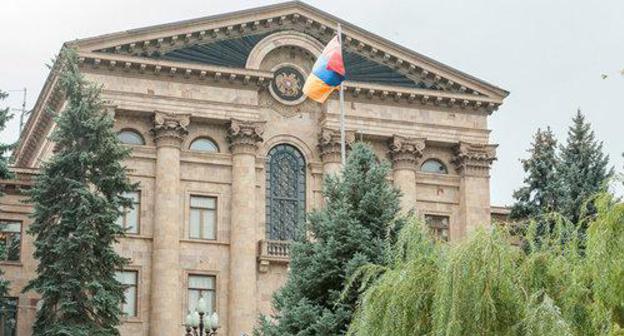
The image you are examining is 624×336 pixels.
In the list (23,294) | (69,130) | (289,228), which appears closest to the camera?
(69,130)

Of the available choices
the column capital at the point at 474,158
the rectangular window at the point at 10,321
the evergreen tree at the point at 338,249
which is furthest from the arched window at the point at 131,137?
the evergreen tree at the point at 338,249

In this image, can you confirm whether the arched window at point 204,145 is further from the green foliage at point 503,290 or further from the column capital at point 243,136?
the green foliage at point 503,290

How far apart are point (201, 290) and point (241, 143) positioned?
208 inches

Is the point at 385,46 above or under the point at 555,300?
above

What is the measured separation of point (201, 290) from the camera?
4825cm

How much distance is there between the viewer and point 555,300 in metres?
23.0

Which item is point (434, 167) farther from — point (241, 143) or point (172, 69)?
point (172, 69)

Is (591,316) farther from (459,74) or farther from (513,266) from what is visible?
(459,74)

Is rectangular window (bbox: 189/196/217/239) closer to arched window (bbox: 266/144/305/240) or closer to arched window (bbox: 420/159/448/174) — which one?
arched window (bbox: 266/144/305/240)

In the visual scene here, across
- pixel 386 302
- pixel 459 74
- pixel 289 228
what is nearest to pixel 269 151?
pixel 289 228

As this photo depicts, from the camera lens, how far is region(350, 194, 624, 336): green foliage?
21.7 m

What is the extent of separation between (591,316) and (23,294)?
92.7ft

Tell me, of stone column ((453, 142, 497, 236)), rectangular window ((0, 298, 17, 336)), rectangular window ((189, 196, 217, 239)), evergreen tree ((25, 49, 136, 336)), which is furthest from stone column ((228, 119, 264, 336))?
stone column ((453, 142, 497, 236))

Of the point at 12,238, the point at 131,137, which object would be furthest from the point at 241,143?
the point at 12,238
